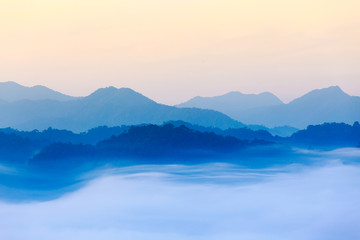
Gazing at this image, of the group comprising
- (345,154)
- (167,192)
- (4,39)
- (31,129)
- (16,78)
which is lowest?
(167,192)

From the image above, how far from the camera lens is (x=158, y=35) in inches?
195

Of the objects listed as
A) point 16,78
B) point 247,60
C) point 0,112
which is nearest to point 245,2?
point 247,60

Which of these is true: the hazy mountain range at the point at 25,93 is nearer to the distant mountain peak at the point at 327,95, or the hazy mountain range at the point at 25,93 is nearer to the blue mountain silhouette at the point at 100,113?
the blue mountain silhouette at the point at 100,113

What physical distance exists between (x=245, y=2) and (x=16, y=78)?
271 centimetres

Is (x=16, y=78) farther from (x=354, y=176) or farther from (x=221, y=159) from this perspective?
(x=354, y=176)

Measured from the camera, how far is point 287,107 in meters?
5.19

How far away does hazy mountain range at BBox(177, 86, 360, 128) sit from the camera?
195 inches

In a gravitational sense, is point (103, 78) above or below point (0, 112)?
above

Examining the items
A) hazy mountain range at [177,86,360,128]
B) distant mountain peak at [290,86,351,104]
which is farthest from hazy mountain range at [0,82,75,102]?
distant mountain peak at [290,86,351,104]

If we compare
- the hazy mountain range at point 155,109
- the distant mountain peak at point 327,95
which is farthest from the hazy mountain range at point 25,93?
the distant mountain peak at point 327,95

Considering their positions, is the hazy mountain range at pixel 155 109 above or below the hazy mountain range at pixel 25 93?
below

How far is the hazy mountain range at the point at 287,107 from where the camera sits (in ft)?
16.3

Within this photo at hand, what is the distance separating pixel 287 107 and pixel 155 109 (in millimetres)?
1575

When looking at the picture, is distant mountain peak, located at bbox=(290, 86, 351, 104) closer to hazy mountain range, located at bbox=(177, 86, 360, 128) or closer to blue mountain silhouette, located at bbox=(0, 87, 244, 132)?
hazy mountain range, located at bbox=(177, 86, 360, 128)
